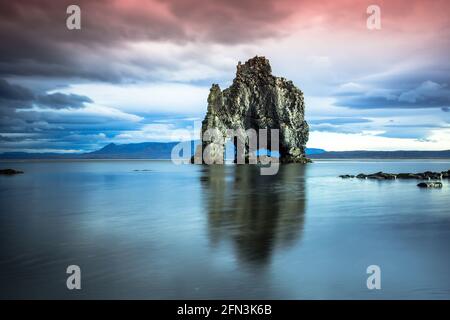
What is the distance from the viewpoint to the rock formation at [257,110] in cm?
16662

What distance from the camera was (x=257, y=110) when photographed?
6732 inches

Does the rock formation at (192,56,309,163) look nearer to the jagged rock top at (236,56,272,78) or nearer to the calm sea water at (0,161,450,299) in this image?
the jagged rock top at (236,56,272,78)

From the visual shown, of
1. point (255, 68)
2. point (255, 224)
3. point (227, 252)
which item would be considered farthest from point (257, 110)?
point (227, 252)

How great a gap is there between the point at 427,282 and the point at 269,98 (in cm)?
16266

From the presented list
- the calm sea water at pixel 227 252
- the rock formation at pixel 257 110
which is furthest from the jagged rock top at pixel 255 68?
the calm sea water at pixel 227 252

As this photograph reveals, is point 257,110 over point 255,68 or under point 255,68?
under

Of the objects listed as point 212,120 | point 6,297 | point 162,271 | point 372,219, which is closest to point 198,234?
point 162,271

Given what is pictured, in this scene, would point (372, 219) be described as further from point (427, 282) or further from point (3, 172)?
point (3, 172)

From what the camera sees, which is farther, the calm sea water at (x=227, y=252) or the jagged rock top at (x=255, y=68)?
the jagged rock top at (x=255, y=68)

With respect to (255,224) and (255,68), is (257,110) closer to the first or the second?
(255,68)

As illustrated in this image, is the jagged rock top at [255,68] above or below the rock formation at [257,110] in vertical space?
above

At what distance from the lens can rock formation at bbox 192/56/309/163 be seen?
16662 cm

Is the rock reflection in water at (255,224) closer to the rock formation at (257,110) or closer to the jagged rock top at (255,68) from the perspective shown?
the rock formation at (257,110)
